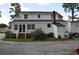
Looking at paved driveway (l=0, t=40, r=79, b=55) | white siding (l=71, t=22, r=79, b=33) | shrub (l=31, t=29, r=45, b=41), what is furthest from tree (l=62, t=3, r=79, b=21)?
shrub (l=31, t=29, r=45, b=41)

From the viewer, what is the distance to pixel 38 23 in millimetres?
32656

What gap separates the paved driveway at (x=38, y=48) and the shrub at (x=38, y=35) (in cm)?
10

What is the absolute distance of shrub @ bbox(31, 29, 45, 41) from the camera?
107ft

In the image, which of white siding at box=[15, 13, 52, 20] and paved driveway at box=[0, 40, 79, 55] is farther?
white siding at box=[15, 13, 52, 20]

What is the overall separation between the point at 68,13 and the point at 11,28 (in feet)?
3.87

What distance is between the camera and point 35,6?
32.6 metres

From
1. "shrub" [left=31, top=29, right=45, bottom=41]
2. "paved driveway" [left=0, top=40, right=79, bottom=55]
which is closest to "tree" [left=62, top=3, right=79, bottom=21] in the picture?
"paved driveway" [left=0, top=40, right=79, bottom=55]

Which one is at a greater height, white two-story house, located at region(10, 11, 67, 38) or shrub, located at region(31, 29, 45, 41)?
white two-story house, located at region(10, 11, 67, 38)

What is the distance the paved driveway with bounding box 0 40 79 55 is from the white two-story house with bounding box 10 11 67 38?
21 centimetres

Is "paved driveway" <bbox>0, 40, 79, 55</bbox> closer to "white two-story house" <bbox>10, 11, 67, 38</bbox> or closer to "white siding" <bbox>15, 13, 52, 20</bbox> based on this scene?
"white two-story house" <bbox>10, 11, 67, 38</bbox>

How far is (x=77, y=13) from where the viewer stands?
32.6 m

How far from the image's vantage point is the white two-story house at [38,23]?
1282 inches

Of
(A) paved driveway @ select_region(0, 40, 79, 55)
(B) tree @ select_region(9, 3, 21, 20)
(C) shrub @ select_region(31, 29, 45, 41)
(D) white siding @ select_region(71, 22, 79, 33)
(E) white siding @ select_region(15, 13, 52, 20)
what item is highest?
(B) tree @ select_region(9, 3, 21, 20)

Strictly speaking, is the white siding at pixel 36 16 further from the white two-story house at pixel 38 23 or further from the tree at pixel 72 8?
the tree at pixel 72 8
